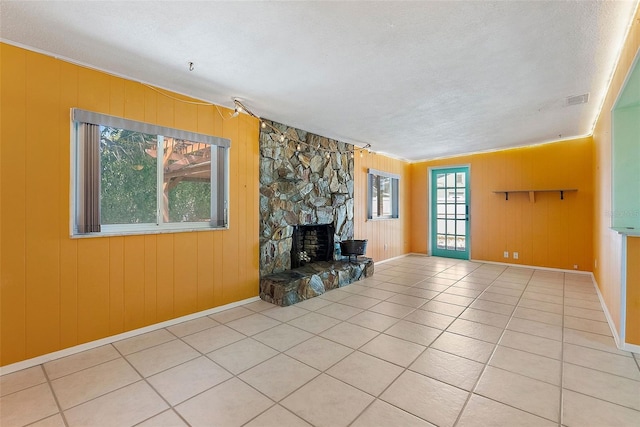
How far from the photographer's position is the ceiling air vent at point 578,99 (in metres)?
3.03

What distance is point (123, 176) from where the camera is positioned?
8.63 ft

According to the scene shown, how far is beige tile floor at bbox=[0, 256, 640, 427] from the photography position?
5.29 feet

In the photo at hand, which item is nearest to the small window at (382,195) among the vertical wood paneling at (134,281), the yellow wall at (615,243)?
the yellow wall at (615,243)

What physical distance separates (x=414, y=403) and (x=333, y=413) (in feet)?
1.64

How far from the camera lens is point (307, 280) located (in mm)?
3658

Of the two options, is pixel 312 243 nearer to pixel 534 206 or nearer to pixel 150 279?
pixel 150 279

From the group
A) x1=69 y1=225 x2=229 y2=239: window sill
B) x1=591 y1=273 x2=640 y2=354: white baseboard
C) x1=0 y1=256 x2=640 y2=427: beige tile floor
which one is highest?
x1=69 y1=225 x2=229 y2=239: window sill

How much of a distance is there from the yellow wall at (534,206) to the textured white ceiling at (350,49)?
182cm

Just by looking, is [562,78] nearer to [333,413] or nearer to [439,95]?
[439,95]

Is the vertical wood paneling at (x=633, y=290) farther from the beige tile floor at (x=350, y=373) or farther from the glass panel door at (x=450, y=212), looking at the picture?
the glass panel door at (x=450, y=212)

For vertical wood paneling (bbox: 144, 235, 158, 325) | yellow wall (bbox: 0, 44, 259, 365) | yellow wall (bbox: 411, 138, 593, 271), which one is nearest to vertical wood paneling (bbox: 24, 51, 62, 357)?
yellow wall (bbox: 0, 44, 259, 365)

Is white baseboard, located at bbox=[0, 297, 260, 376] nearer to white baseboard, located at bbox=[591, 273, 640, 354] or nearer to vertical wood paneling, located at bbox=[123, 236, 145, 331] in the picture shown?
vertical wood paneling, located at bbox=[123, 236, 145, 331]

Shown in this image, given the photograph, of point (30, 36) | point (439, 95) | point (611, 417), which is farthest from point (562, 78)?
point (30, 36)

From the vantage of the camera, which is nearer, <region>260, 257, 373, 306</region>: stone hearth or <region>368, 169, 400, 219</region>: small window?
<region>260, 257, 373, 306</region>: stone hearth
